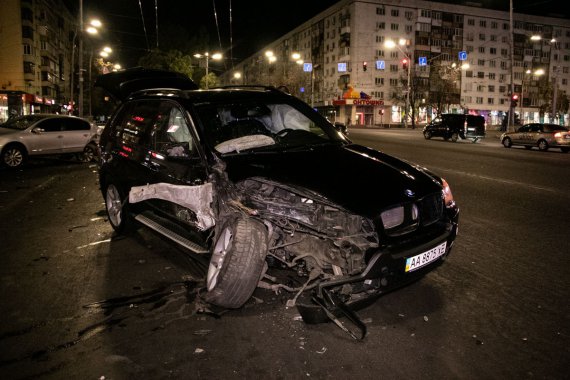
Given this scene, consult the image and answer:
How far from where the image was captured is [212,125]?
4.26 m

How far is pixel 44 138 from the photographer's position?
13.1m

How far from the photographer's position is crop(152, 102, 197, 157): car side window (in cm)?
409

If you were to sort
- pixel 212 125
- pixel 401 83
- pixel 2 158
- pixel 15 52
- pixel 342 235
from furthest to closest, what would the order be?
1. pixel 401 83
2. pixel 15 52
3. pixel 2 158
4. pixel 212 125
5. pixel 342 235

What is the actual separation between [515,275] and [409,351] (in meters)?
2.00

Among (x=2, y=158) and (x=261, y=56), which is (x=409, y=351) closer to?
(x=2, y=158)

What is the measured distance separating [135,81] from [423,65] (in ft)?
227

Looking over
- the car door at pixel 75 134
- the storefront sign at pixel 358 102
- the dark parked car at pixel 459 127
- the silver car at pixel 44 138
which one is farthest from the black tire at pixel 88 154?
the storefront sign at pixel 358 102

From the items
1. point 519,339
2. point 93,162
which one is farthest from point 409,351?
point 93,162

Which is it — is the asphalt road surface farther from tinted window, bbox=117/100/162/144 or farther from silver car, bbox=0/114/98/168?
silver car, bbox=0/114/98/168

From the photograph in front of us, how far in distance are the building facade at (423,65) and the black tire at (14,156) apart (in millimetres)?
51375

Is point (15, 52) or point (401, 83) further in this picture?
point (401, 83)

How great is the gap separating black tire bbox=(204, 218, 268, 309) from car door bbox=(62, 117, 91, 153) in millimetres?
12473

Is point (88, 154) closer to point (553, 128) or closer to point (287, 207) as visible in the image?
point (287, 207)

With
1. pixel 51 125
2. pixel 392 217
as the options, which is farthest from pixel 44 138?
pixel 392 217
